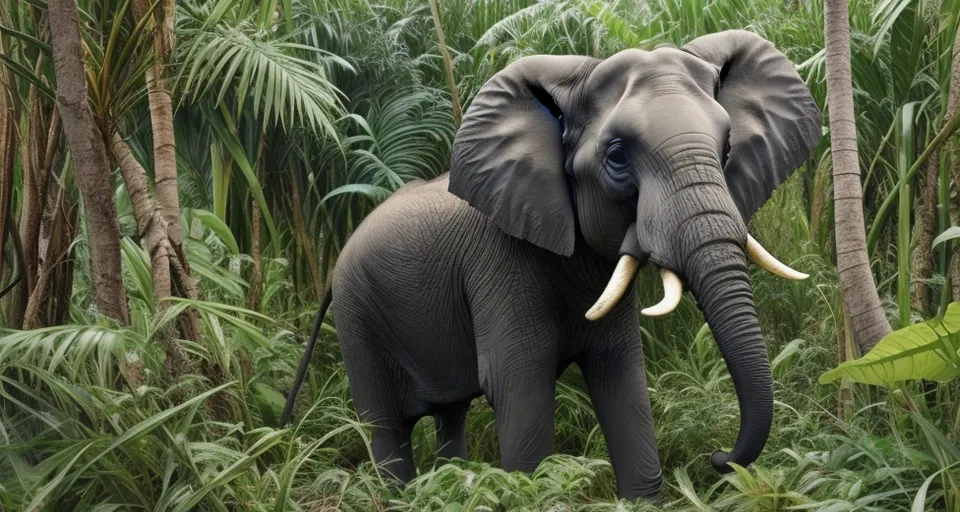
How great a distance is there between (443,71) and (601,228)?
409 centimetres

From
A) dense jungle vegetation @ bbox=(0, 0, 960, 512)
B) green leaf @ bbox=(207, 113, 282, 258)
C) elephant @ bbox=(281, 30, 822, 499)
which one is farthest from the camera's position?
green leaf @ bbox=(207, 113, 282, 258)

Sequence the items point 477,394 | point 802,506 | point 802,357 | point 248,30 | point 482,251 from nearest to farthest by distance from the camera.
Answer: point 802,506
point 482,251
point 477,394
point 802,357
point 248,30

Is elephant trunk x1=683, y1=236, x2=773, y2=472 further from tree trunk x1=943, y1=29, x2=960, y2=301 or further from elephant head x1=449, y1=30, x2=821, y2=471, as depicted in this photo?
tree trunk x1=943, y1=29, x2=960, y2=301

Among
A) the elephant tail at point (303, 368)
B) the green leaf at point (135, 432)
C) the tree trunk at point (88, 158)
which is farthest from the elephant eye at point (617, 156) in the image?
the elephant tail at point (303, 368)

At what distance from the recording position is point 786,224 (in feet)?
22.5

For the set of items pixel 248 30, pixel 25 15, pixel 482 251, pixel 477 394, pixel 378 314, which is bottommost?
pixel 477 394

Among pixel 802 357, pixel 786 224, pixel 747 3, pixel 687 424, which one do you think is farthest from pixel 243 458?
pixel 747 3

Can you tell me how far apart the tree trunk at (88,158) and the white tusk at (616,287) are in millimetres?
1641

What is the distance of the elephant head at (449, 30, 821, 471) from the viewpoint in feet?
13.0

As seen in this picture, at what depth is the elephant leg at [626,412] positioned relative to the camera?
479 centimetres

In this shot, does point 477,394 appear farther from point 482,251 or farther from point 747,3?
point 747,3

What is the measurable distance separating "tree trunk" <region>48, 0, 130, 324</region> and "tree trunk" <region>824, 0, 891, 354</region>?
2.51 metres

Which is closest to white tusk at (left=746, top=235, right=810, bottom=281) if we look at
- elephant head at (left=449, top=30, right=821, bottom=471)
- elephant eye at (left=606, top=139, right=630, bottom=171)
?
elephant head at (left=449, top=30, right=821, bottom=471)

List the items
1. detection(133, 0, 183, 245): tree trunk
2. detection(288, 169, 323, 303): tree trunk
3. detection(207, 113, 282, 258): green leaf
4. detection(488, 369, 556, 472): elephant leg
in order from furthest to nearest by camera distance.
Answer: detection(288, 169, 323, 303): tree trunk, detection(207, 113, 282, 258): green leaf, detection(133, 0, 183, 245): tree trunk, detection(488, 369, 556, 472): elephant leg
